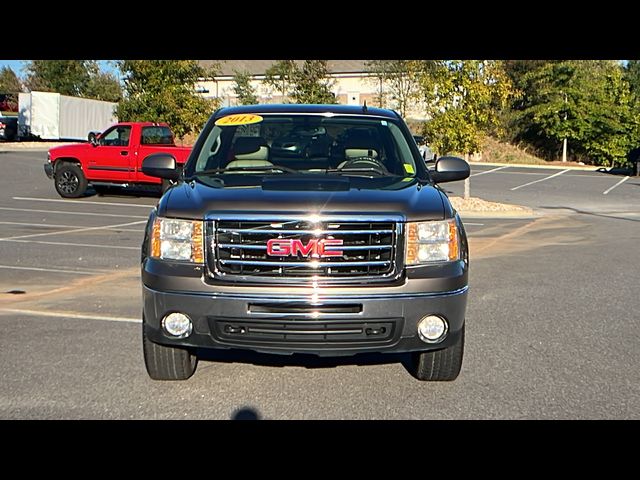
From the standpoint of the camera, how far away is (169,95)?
27.8 m

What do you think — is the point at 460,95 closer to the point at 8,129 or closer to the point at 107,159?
the point at 107,159

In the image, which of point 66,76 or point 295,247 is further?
point 66,76

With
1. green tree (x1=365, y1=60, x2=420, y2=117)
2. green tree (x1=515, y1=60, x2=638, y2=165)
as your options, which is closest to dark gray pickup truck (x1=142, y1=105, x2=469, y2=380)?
green tree (x1=365, y1=60, x2=420, y2=117)

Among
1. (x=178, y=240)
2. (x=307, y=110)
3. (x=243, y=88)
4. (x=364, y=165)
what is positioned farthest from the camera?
(x=243, y=88)

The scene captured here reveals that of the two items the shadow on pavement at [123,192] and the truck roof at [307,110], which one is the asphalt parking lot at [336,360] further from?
the shadow on pavement at [123,192]

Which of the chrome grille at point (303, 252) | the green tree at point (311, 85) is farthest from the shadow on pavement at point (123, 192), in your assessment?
the green tree at point (311, 85)

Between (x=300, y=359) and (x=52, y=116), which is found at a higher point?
(x=52, y=116)

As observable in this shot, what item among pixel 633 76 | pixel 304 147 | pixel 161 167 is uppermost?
pixel 633 76

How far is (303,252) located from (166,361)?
1.28 meters

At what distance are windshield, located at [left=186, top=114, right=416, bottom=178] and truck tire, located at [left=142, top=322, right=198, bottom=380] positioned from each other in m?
1.35

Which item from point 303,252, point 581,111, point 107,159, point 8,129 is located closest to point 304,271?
point 303,252
